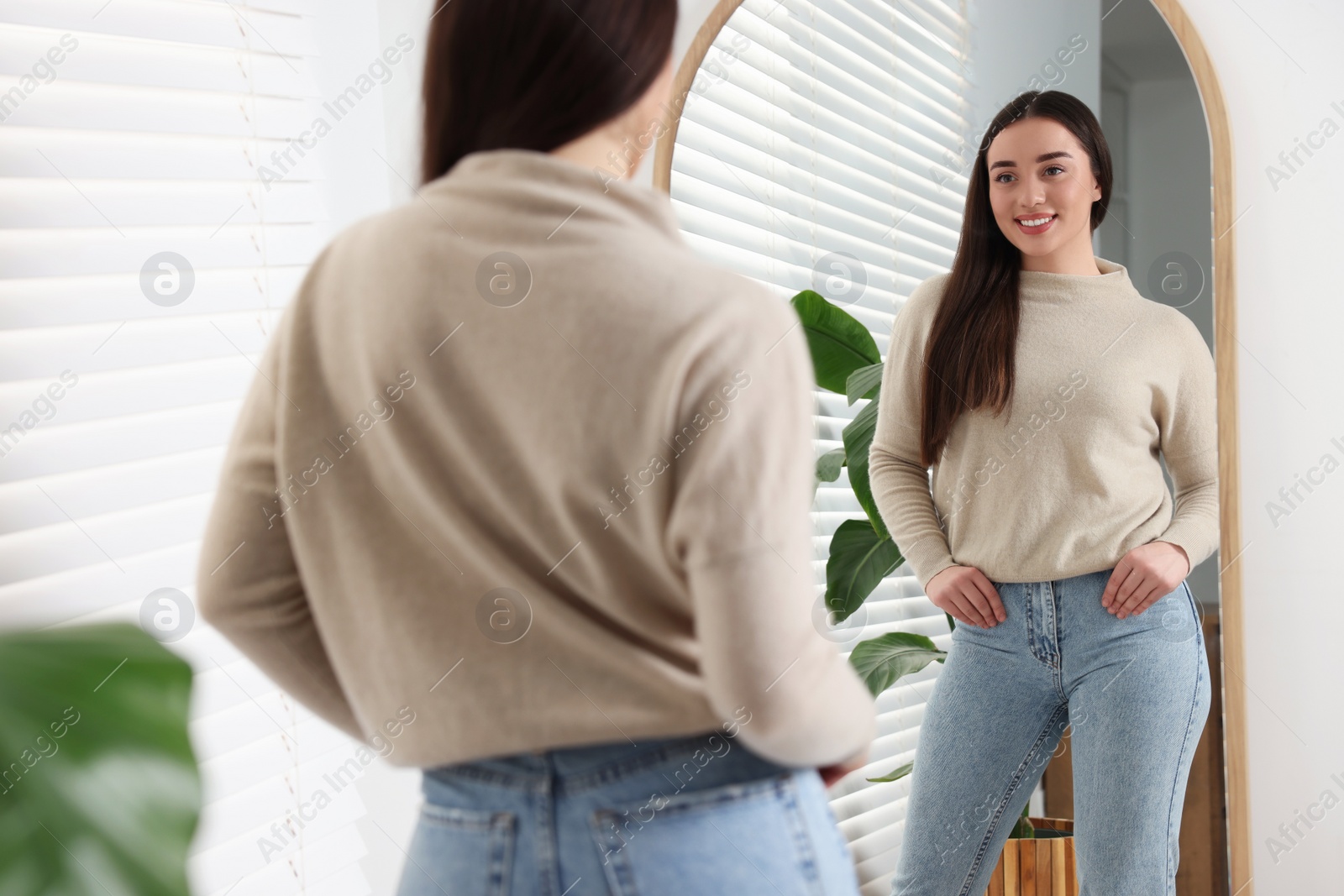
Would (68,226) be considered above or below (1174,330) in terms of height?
above

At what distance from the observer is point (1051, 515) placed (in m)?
1.14

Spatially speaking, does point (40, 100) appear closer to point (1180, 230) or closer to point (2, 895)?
point (2, 895)

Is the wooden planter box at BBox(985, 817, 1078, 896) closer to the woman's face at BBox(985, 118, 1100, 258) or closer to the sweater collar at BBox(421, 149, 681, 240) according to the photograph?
the woman's face at BBox(985, 118, 1100, 258)

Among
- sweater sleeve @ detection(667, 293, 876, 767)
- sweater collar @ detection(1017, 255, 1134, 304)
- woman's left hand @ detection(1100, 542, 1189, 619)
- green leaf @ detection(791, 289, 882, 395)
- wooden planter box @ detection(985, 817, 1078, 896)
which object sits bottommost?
wooden planter box @ detection(985, 817, 1078, 896)

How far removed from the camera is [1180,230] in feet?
4.22

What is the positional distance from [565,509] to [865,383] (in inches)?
40.5

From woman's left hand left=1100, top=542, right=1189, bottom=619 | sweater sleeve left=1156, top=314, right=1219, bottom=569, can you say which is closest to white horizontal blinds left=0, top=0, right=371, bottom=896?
woman's left hand left=1100, top=542, right=1189, bottom=619

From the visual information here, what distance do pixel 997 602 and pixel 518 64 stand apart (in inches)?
34.1

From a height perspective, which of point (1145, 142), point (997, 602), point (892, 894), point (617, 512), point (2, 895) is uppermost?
point (1145, 142)

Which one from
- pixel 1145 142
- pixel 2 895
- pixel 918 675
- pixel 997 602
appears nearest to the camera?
pixel 2 895

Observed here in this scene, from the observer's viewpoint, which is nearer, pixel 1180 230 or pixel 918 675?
pixel 1180 230

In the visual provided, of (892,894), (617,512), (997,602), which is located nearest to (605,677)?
(617,512)

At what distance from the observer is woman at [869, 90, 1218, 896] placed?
1.13 m

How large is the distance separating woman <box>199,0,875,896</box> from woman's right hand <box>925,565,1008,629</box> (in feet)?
2.15
